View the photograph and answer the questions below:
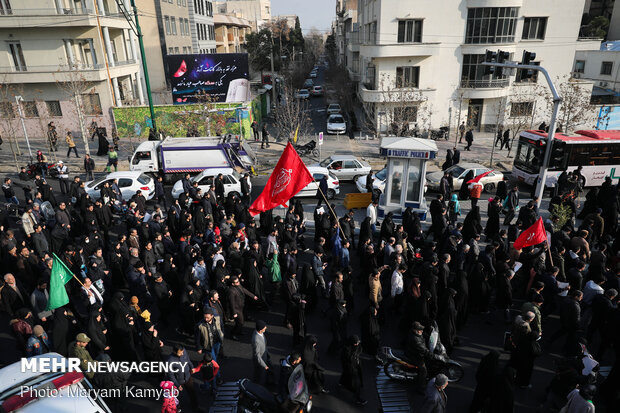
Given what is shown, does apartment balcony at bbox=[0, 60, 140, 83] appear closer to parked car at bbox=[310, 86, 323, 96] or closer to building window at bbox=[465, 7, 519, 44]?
building window at bbox=[465, 7, 519, 44]

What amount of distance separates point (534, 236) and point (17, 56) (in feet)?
113

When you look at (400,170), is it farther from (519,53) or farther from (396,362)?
(519,53)

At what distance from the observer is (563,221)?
12742 millimetres

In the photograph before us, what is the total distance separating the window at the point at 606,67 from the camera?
37791 millimetres

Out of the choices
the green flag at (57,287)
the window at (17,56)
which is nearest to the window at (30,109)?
the window at (17,56)

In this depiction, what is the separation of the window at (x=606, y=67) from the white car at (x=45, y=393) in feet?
154

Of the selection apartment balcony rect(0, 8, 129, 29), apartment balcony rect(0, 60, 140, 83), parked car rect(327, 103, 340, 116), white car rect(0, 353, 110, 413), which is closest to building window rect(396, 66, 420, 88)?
parked car rect(327, 103, 340, 116)

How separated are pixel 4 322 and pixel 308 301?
7556 millimetres

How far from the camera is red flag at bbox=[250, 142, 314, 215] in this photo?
388 inches

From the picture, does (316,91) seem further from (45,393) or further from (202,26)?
(45,393)

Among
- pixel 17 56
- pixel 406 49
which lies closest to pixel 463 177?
pixel 406 49

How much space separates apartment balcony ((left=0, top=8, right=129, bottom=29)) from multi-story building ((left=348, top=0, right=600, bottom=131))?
20.3m

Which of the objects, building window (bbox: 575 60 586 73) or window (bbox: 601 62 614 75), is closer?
window (bbox: 601 62 614 75)

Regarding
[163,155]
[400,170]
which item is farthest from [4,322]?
[400,170]
